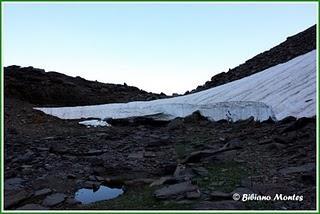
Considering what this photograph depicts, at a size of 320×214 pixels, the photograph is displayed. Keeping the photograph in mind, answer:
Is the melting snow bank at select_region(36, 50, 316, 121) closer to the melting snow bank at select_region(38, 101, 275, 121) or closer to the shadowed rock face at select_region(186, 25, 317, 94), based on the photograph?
the melting snow bank at select_region(38, 101, 275, 121)

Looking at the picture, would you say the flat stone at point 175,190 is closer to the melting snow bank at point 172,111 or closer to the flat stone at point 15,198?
the flat stone at point 15,198

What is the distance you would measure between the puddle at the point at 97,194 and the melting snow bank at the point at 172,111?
26.5 ft

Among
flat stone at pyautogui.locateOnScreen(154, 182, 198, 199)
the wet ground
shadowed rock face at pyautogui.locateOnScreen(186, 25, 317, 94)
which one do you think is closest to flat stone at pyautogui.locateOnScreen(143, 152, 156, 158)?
the wet ground

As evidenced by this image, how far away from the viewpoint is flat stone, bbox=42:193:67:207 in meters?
8.55

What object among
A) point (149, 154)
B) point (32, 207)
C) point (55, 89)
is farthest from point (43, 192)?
point (55, 89)

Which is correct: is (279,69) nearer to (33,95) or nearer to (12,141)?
(12,141)

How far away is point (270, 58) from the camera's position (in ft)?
96.6

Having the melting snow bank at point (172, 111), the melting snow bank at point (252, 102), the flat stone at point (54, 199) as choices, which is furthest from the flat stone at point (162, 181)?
the melting snow bank at point (172, 111)

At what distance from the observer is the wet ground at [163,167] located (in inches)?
332

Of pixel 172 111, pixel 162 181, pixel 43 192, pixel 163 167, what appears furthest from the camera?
pixel 172 111

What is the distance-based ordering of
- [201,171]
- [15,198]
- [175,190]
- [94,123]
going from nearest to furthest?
[175,190]
[15,198]
[201,171]
[94,123]

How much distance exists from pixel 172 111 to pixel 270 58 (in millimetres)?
12287

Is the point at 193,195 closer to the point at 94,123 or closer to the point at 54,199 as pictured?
the point at 54,199

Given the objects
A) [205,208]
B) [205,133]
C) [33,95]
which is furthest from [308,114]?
[33,95]
